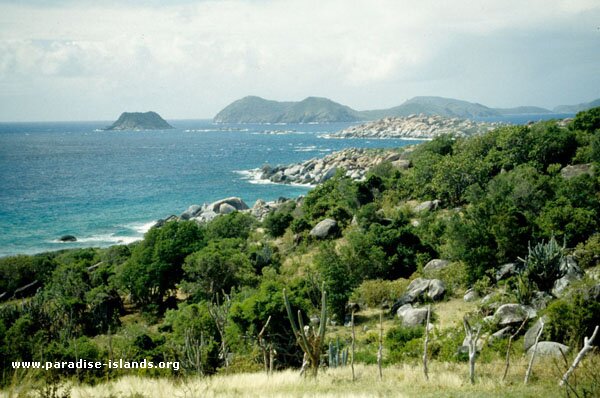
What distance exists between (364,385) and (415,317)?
816cm

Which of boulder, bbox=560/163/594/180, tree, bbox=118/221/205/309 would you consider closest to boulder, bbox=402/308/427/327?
tree, bbox=118/221/205/309

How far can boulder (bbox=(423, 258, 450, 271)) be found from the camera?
976 inches

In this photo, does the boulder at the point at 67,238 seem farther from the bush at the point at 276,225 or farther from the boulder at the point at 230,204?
the bush at the point at 276,225

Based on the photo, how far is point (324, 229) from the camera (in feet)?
119

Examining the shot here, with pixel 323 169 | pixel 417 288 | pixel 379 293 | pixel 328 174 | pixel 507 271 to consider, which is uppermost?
pixel 323 169

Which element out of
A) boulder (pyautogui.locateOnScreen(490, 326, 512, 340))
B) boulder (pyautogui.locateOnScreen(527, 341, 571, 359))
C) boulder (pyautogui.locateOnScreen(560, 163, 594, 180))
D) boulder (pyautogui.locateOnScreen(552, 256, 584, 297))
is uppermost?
boulder (pyautogui.locateOnScreen(560, 163, 594, 180))

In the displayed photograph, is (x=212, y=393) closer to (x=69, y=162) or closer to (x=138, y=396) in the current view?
(x=138, y=396)

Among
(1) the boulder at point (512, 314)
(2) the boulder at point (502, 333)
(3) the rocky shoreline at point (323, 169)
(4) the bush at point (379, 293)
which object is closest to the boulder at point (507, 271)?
(1) the boulder at point (512, 314)

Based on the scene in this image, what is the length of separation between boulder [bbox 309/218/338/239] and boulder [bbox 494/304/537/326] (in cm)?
2046

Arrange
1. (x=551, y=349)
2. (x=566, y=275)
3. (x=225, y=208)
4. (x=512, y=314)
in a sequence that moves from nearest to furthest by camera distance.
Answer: (x=551, y=349)
(x=512, y=314)
(x=566, y=275)
(x=225, y=208)

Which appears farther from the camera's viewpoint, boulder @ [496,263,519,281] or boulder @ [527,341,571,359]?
boulder @ [496,263,519,281]

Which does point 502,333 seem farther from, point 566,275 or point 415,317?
point 566,275

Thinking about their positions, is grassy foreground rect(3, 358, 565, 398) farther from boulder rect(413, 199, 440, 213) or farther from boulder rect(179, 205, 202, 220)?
boulder rect(179, 205, 202, 220)

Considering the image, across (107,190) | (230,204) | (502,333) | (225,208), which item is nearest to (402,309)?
(502,333)
